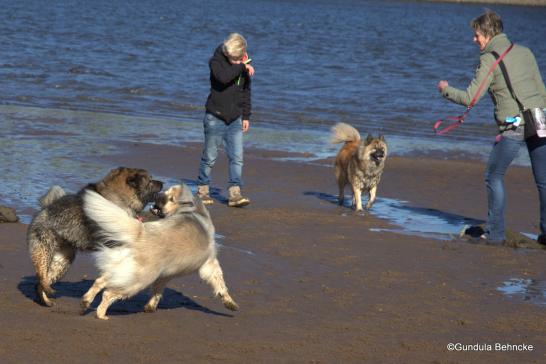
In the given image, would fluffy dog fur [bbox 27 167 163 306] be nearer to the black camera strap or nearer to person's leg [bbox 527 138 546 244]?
the black camera strap

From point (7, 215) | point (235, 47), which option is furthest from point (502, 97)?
point (7, 215)

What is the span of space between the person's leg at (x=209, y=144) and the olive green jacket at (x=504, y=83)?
272cm

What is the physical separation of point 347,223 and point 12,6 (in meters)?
45.7

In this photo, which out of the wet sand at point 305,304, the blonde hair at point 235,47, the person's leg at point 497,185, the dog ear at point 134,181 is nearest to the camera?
the wet sand at point 305,304

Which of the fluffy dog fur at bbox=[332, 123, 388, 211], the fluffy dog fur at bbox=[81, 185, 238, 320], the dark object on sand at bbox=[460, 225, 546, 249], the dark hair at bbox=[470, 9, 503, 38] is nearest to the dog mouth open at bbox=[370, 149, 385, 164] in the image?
the fluffy dog fur at bbox=[332, 123, 388, 211]

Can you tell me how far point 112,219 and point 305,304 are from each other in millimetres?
1594

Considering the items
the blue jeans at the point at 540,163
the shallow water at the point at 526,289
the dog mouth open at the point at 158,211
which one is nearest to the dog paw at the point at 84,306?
the dog mouth open at the point at 158,211

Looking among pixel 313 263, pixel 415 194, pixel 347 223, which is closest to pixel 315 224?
pixel 347 223

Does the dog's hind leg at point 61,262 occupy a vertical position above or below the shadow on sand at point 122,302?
above

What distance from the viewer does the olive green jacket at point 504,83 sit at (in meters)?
8.24

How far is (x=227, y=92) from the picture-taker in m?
9.86

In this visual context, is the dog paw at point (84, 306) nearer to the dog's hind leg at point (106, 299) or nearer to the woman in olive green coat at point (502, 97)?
the dog's hind leg at point (106, 299)

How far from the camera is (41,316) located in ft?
18.9

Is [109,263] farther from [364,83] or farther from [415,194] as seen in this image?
[364,83]
